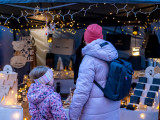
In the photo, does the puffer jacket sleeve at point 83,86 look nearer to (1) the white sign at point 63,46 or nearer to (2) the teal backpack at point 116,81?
(2) the teal backpack at point 116,81

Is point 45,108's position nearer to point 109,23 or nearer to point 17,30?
point 109,23

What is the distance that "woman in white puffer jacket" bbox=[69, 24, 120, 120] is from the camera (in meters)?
1.87

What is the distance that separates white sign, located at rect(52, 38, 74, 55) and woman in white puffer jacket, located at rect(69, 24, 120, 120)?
4425 mm

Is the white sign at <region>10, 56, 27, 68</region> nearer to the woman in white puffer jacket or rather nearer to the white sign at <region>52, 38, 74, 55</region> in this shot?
the white sign at <region>52, 38, 74, 55</region>

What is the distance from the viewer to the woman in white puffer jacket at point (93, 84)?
1.87 m

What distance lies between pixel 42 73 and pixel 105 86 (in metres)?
0.60

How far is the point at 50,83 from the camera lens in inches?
79.4

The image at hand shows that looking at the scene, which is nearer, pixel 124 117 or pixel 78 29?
pixel 124 117

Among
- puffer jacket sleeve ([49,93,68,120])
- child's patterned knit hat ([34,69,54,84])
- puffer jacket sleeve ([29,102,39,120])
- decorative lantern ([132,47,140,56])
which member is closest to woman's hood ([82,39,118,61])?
child's patterned knit hat ([34,69,54,84])

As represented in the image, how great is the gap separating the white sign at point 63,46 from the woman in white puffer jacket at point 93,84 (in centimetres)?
442

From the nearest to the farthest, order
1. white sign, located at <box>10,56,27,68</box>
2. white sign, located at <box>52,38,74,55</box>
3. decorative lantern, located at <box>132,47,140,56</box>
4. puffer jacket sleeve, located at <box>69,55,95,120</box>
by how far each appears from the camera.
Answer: puffer jacket sleeve, located at <box>69,55,95,120</box> → white sign, located at <box>10,56,27,68</box> → decorative lantern, located at <box>132,47,140,56</box> → white sign, located at <box>52,38,74,55</box>

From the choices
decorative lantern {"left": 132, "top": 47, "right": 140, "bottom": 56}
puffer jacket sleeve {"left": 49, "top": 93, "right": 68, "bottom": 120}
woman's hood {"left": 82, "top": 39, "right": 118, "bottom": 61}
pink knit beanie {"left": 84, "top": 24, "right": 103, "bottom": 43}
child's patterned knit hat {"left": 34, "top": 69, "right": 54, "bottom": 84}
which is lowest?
puffer jacket sleeve {"left": 49, "top": 93, "right": 68, "bottom": 120}

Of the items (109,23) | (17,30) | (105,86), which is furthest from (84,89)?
(17,30)

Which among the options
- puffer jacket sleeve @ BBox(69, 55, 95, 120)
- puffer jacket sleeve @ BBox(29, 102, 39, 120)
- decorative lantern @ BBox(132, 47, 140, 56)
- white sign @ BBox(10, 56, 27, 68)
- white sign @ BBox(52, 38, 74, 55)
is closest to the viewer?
puffer jacket sleeve @ BBox(69, 55, 95, 120)
